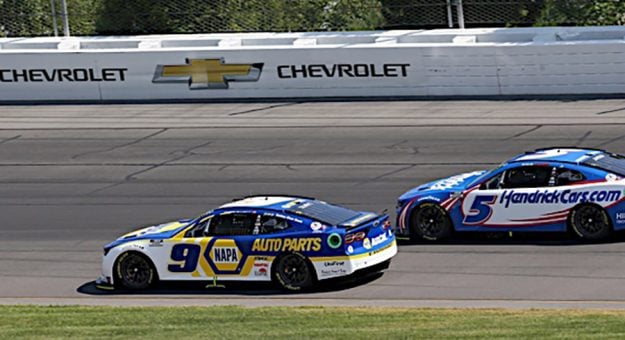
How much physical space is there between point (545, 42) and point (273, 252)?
15132 millimetres

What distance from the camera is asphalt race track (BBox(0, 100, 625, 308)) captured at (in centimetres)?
1653

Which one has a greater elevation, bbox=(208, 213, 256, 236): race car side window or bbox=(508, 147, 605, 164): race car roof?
bbox=(508, 147, 605, 164): race car roof

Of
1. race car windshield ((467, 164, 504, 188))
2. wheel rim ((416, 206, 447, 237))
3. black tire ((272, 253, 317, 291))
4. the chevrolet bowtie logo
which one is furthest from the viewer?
the chevrolet bowtie logo

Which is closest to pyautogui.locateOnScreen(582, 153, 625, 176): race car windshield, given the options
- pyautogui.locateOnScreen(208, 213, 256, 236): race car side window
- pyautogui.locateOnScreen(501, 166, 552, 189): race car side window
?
pyautogui.locateOnScreen(501, 166, 552, 189): race car side window

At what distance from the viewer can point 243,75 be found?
3238 centimetres

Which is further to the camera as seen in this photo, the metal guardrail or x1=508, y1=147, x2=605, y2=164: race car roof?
the metal guardrail

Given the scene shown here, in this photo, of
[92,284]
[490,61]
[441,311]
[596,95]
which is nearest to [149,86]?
[490,61]

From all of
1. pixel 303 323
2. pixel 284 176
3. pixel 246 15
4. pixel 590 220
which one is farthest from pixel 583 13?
pixel 303 323

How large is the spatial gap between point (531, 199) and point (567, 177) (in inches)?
21.8

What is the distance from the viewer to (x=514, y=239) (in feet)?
61.5

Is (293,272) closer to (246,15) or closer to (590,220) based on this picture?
(590,220)

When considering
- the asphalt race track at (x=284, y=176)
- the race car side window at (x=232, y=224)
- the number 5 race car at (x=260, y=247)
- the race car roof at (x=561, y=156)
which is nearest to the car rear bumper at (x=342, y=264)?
the number 5 race car at (x=260, y=247)

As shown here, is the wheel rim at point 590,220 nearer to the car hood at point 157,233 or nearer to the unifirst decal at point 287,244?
the unifirst decal at point 287,244

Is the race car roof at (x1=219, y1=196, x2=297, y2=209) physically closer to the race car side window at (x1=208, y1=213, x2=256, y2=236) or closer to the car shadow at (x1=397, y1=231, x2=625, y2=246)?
the race car side window at (x1=208, y1=213, x2=256, y2=236)
